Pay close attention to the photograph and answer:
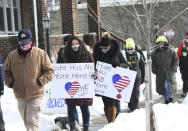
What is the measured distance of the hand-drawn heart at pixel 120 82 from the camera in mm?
7094

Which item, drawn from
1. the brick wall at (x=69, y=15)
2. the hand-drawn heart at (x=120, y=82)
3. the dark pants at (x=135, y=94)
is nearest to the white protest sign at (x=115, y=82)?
the hand-drawn heart at (x=120, y=82)

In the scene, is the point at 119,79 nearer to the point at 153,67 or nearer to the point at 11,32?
the point at 153,67

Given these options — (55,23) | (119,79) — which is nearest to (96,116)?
(119,79)

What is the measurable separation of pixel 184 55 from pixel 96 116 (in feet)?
12.4

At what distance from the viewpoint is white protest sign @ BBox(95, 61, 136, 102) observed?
23.0ft

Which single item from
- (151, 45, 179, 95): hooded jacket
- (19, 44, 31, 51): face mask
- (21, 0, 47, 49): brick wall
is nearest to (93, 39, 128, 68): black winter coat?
(19, 44, 31, 51): face mask

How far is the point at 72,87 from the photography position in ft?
23.3

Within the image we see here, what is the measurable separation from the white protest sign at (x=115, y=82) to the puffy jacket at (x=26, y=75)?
5.23 feet

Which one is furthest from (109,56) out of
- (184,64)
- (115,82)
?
(184,64)

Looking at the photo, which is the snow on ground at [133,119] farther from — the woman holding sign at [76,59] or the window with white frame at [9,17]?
the window with white frame at [9,17]

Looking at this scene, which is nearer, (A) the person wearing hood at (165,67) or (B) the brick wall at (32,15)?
(A) the person wearing hood at (165,67)

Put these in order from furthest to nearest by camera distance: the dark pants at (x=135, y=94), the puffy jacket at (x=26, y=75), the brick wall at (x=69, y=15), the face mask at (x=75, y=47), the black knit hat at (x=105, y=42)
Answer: the brick wall at (x=69, y=15) < the dark pants at (x=135, y=94) < the black knit hat at (x=105, y=42) < the face mask at (x=75, y=47) < the puffy jacket at (x=26, y=75)

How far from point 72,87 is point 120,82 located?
972 millimetres

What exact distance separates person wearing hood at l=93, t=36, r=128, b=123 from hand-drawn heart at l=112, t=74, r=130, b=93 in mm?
253
